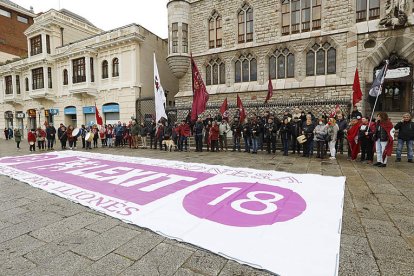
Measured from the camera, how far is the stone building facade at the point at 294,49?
51.9 ft

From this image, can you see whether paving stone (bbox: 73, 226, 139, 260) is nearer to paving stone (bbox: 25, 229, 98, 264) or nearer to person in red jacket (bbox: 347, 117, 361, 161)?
paving stone (bbox: 25, 229, 98, 264)

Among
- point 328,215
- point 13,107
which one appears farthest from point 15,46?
point 328,215

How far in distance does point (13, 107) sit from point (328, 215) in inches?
1576

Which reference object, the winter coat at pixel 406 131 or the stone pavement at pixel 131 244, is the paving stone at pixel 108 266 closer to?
the stone pavement at pixel 131 244

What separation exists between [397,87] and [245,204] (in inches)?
775

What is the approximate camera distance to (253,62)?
20016mm

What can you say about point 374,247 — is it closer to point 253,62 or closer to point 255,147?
point 255,147

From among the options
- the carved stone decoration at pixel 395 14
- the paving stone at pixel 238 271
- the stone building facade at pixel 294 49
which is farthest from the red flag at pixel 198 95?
the carved stone decoration at pixel 395 14

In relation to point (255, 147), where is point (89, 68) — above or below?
above

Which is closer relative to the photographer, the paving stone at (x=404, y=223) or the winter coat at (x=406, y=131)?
the paving stone at (x=404, y=223)

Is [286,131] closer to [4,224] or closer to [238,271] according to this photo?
[238,271]

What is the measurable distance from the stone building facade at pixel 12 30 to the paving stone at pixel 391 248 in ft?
158

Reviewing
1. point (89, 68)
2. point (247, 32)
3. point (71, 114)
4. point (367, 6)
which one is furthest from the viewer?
point (71, 114)

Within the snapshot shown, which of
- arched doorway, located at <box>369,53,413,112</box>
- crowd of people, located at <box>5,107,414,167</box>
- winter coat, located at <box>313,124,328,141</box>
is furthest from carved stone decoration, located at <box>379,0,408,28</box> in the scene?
winter coat, located at <box>313,124,328,141</box>
